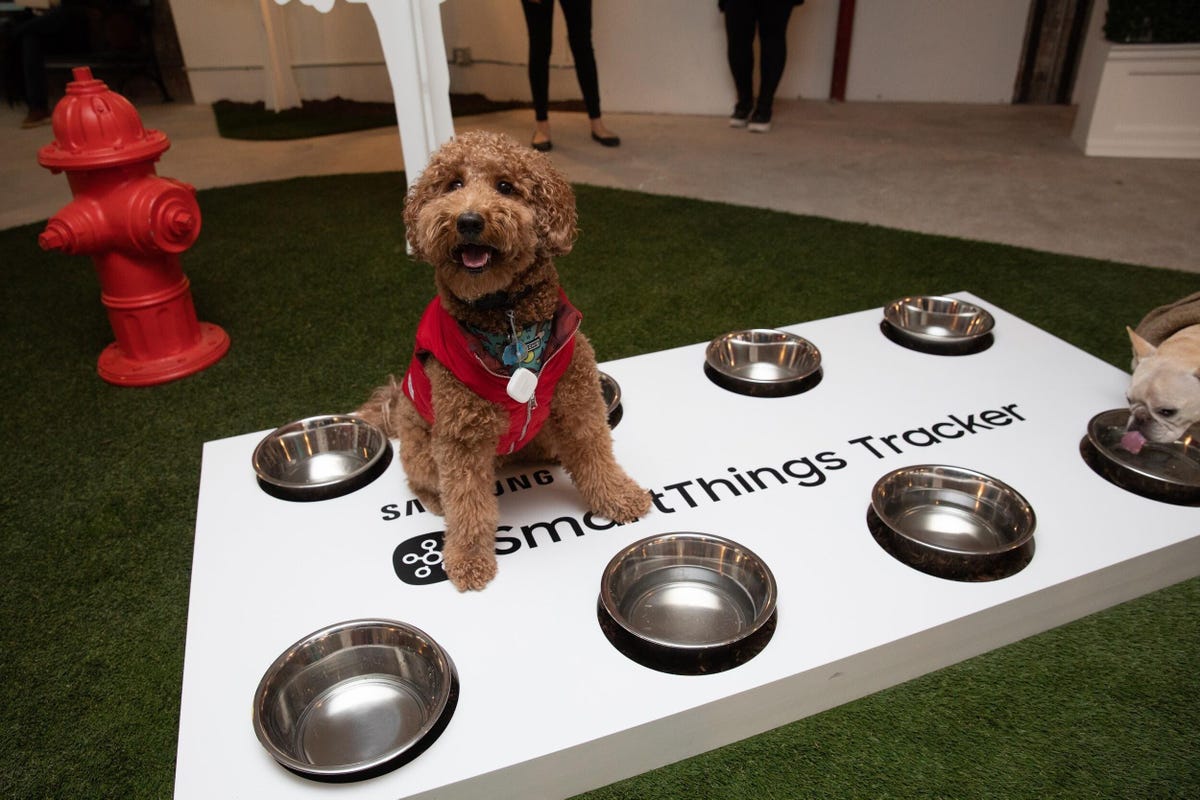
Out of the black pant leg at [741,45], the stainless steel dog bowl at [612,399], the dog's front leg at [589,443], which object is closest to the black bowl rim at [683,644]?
the dog's front leg at [589,443]

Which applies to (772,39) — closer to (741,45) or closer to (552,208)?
(741,45)

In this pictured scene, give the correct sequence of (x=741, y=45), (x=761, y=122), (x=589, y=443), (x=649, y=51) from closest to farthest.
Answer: (x=589, y=443)
(x=741, y=45)
(x=761, y=122)
(x=649, y=51)

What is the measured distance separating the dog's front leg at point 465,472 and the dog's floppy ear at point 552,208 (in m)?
0.29

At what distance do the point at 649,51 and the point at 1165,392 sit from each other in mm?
5073

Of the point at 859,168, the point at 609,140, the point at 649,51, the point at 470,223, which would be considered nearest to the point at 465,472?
the point at 470,223

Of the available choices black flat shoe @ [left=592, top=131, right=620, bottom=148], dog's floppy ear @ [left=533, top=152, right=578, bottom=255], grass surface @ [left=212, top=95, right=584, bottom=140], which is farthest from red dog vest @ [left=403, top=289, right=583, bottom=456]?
grass surface @ [left=212, top=95, right=584, bottom=140]

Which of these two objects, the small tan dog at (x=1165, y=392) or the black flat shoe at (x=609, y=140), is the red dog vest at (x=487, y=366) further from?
the black flat shoe at (x=609, y=140)

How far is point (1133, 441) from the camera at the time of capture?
1.65 metres

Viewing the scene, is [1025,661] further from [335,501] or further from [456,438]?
[335,501]

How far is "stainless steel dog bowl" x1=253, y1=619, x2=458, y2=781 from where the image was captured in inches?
46.3

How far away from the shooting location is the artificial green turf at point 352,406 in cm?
132

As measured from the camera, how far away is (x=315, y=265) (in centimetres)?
335

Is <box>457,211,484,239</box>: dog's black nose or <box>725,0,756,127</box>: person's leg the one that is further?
<box>725,0,756,127</box>: person's leg

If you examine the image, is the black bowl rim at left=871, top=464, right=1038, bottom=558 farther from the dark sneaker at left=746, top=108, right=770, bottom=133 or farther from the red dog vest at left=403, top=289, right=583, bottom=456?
the dark sneaker at left=746, top=108, right=770, bottom=133
